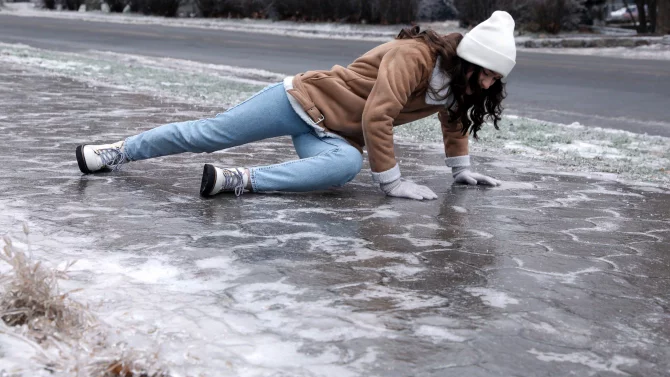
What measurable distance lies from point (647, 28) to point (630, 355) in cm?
2292

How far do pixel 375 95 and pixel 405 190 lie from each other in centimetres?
53

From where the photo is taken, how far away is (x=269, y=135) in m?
4.72

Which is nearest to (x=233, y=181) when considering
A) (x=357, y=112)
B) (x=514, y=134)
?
(x=357, y=112)

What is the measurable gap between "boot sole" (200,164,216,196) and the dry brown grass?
1712mm

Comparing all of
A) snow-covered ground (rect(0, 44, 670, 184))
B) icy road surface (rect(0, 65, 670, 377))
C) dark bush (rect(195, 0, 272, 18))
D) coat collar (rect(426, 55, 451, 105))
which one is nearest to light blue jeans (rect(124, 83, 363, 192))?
icy road surface (rect(0, 65, 670, 377))

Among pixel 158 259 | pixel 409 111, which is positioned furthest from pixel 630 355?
pixel 409 111

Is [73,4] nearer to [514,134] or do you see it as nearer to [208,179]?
[514,134]

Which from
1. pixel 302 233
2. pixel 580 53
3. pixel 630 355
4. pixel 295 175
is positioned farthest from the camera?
pixel 580 53

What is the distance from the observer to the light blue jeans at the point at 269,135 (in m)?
4.50

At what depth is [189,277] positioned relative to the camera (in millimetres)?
3137

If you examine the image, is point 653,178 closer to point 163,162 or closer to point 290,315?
point 163,162

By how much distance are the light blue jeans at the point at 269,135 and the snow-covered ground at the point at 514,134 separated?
6.16ft

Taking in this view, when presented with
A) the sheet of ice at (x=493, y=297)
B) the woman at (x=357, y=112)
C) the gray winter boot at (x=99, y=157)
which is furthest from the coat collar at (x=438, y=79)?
the gray winter boot at (x=99, y=157)

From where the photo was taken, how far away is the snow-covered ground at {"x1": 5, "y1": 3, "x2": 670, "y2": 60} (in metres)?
18.3
